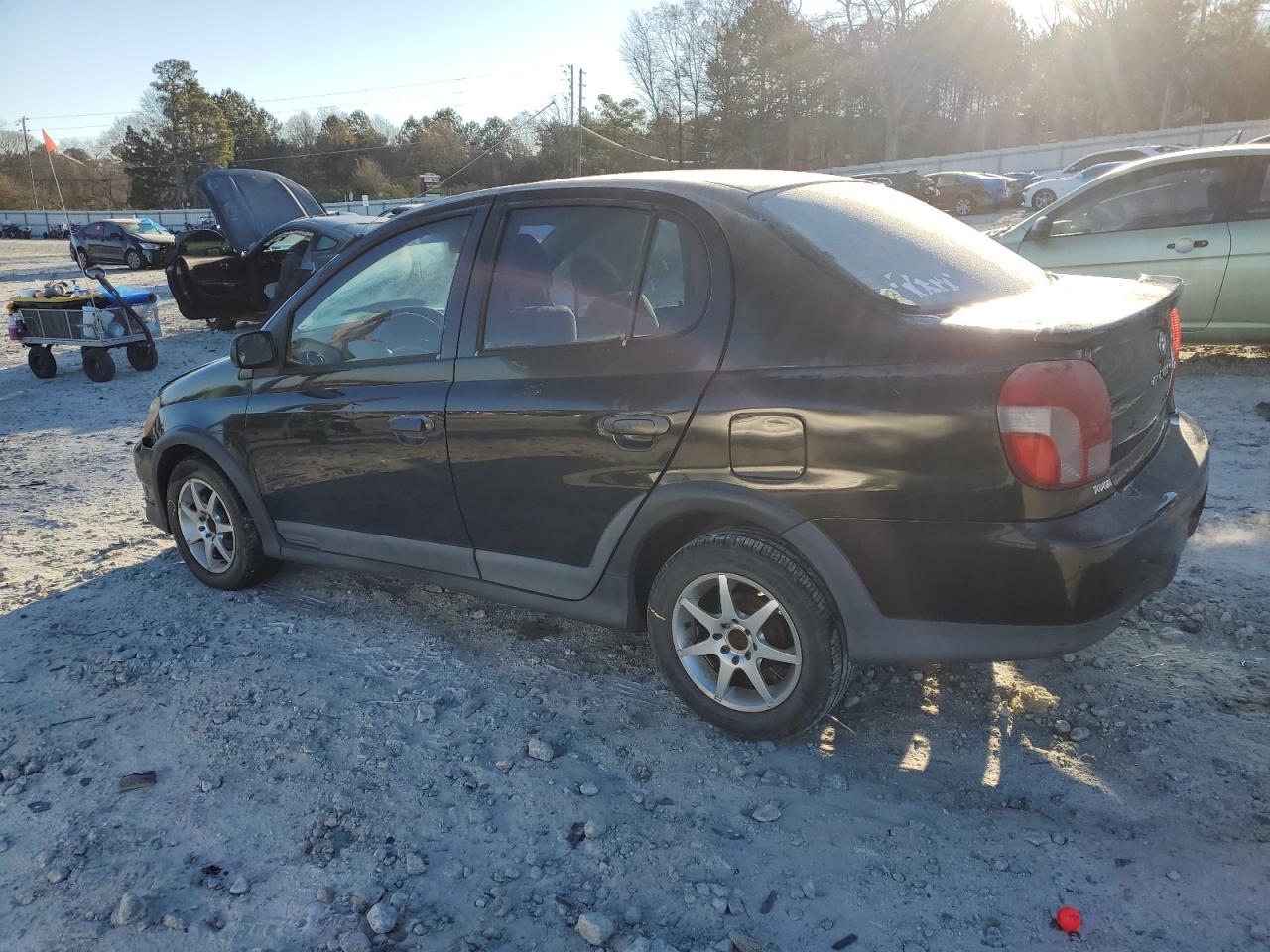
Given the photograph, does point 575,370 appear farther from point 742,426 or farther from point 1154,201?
point 1154,201

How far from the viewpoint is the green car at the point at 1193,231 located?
21.5 ft

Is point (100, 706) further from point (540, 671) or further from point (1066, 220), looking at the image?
point (1066, 220)

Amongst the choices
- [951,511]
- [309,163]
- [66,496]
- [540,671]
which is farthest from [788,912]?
[309,163]

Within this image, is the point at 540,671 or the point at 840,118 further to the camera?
the point at 840,118

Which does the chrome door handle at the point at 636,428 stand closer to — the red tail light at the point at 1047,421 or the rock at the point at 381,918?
the red tail light at the point at 1047,421

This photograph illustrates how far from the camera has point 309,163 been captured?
72250 millimetres

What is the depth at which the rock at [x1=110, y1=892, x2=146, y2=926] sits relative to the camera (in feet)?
7.63

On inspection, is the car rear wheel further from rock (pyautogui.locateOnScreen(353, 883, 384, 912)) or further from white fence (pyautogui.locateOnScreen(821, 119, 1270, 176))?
rock (pyautogui.locateOnScreen(353, 883, 384, 912))

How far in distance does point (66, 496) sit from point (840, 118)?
208 feet

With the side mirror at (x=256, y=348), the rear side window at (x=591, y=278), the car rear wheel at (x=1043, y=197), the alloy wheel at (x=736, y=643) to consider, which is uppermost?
the car rear wheel at (x=1043, y=197)

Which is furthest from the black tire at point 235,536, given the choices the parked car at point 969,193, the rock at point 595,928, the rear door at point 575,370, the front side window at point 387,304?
the parked car at point 969,193

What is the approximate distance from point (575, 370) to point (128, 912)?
202cm

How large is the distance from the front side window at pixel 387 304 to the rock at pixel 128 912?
78.8 inches

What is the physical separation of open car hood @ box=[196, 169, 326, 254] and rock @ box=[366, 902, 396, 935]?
11.6 meters
